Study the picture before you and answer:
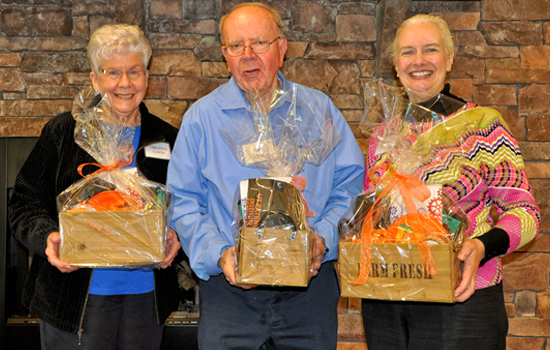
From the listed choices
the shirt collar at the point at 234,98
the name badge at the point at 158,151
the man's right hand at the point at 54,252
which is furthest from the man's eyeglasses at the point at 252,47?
the man's right hand at the point at 54,252

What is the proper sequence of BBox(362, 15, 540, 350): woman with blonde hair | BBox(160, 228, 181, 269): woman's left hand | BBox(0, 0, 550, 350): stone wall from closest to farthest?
BBox(362, 15, 540, 350): woman with blonde hair < BBox(160, 228, 181, 269): woman's left hand < BBox(0, 0, 550, 350): stone wall

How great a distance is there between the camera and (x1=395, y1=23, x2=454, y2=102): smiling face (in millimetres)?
1751

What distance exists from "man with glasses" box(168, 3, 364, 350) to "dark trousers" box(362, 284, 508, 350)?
0.22 m

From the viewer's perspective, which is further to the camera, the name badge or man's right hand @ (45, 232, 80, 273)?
the name badge

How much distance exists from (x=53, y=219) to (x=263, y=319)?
92 cm

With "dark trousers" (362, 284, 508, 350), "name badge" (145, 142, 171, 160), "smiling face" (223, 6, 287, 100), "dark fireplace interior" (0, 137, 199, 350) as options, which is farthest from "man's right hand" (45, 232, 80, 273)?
"dark fireplace interior" (0, 137, 199, 350)

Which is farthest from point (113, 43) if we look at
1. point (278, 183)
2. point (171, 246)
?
point (278, 183)

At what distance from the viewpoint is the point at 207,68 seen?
3221 millimetres

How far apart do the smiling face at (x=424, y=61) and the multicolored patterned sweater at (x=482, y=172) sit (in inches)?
8.3

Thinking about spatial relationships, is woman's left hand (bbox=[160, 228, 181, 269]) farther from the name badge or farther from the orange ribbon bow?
the orange ribbon bow

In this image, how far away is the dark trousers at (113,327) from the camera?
5.83ft

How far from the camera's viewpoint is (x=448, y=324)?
149 cm

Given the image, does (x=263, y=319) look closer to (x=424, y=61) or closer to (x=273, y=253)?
(x=273, y=253)

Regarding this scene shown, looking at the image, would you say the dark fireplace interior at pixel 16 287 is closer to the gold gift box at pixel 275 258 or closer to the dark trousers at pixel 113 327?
the dark trousers at pixel 113 327
